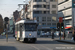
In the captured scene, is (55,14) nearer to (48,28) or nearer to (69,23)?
(48,28)

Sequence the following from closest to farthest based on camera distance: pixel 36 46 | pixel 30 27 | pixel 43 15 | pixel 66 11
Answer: pixel 36 46 < pixel 30 27 < pixel 66 11 < pixel 43 15

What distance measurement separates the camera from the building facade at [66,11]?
75375mm

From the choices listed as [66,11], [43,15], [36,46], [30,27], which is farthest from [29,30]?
[43,15]

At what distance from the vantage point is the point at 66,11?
79.4 m

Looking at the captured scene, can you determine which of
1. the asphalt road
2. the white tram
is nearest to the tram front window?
the white tram

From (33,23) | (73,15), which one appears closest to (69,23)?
(73,15)

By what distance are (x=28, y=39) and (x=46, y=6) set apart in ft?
238

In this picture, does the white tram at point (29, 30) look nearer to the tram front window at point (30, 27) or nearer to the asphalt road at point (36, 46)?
the tram front window at point (30, 27)

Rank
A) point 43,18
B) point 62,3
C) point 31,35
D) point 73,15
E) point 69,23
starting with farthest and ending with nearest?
point 43,18 → point 62,3 → point 69,23 → point 73,15 → point 31,35

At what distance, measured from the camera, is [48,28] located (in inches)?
3804

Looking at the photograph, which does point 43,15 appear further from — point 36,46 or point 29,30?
point 36,46

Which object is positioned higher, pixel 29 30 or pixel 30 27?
pixel 30 27

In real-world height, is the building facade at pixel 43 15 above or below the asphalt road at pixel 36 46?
above

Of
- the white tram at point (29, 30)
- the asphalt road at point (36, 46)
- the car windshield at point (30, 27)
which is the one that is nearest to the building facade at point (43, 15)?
the white tram at point (29, 30)
